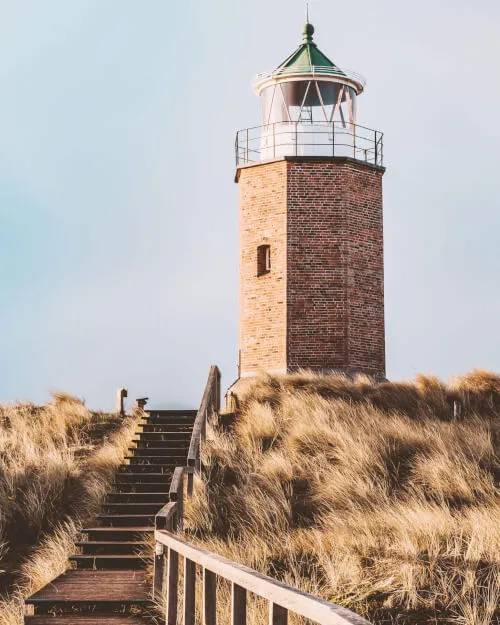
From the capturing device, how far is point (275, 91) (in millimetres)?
22922

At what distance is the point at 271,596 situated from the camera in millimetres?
4453

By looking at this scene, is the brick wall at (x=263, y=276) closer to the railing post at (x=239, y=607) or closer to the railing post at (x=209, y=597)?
the railing post at (x=209, y=597)

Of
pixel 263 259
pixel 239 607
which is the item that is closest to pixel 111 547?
pixel 239 607

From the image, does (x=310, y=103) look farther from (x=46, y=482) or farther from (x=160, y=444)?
(x=46, y=482)

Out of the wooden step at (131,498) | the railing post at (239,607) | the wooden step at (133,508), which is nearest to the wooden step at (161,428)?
the wooden step at (131,498)

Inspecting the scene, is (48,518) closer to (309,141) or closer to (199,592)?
(199,592)

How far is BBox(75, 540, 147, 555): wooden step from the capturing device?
11.4 meters

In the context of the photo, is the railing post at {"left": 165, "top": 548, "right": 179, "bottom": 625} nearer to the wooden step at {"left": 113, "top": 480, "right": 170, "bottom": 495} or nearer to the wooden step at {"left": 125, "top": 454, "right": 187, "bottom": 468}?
the wooden step at {"left": 113, "top": 480, "right": 170, "bottom": 495}

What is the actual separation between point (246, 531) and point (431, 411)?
813cm

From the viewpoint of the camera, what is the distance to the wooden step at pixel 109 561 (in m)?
10.9

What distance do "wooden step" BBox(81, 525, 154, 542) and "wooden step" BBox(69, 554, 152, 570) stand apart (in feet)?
2.63

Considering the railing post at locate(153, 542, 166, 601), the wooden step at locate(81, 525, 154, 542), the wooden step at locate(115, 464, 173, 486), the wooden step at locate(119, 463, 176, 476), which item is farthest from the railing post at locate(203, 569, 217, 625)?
the wooden step at locate(119, 463, 176, 476)

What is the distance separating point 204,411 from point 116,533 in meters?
4.50

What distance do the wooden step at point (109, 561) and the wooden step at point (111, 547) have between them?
28 cm
